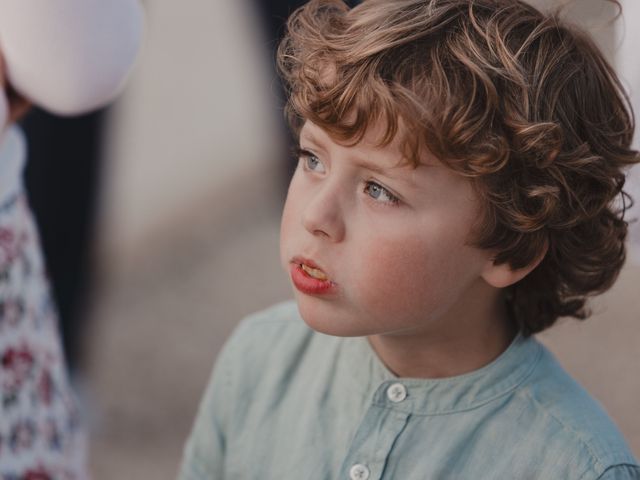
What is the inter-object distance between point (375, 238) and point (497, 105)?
18 cm

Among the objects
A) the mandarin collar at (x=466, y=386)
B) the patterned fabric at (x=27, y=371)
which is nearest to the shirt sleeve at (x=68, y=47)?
the patterned fabric at (x=27, y=371)

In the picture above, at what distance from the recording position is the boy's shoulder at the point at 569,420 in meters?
1.04

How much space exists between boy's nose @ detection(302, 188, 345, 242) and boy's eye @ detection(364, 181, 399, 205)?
0.12 ft

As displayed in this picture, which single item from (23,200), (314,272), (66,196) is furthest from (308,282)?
(66,196)

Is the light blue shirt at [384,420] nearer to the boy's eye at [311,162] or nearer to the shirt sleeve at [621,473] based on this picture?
the shirt sleeve at [621,473]

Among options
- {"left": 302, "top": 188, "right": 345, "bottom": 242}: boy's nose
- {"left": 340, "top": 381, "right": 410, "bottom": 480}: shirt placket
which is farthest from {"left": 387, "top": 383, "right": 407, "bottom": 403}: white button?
{"left": 302, "top": 188, "right": 345, "bottom": 242}: boy's nose

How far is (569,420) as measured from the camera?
106 cm

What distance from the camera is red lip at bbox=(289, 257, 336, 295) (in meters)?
1.01

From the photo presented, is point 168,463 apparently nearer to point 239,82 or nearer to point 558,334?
point 558,334

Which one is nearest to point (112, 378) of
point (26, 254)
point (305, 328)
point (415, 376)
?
point (26, 254)

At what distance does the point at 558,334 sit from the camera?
2.40 m

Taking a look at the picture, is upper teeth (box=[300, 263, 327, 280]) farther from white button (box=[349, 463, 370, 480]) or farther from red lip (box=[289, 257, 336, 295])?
white button (box=[349, 463, 370, 480])

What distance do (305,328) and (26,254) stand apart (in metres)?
0.43

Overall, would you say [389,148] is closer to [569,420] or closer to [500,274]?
[500,274]
